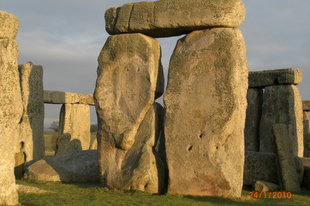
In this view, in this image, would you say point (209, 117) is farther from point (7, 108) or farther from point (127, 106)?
point (7, 108)

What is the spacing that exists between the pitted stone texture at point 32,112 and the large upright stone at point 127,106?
2.77 meters

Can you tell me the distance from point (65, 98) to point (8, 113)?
832 cm

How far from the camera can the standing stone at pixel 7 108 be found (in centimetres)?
407

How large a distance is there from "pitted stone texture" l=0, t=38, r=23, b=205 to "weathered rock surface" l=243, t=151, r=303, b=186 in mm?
4642

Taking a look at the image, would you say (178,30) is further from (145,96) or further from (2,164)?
(2,164)

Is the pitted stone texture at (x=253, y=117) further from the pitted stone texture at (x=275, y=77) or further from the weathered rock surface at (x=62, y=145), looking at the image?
the weathered rock surface at (x=62, y=145)

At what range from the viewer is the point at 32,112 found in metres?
8.65

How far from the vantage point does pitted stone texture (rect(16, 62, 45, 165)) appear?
8.46 meters

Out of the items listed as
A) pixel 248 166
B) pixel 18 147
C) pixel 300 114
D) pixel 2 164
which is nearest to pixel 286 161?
pixel 248 166

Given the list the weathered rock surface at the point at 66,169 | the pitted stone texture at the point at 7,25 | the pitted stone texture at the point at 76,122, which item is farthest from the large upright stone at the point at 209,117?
the pitted stone texture at the point at 76,122

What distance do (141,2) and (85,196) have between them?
3.56 metres

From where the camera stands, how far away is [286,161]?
635cm
